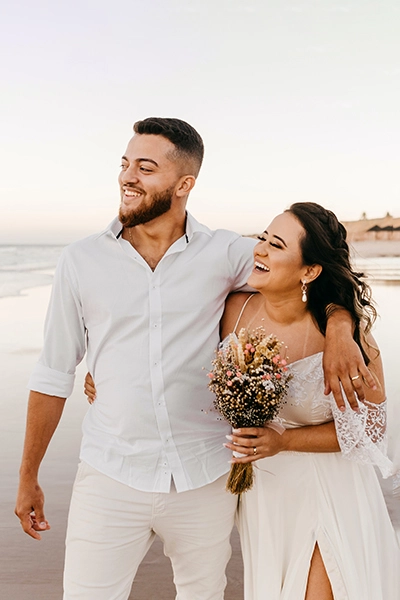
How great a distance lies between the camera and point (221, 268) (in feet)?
9.70

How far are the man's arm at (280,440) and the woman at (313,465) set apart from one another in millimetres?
11

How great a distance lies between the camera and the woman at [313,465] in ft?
9.39

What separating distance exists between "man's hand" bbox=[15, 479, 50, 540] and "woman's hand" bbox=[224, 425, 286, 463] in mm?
917

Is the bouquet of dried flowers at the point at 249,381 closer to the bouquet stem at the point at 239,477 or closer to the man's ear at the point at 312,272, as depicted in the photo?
the bouquet stem at the point at 239,477

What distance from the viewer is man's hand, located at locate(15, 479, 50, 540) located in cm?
287

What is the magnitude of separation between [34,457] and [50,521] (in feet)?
7.29

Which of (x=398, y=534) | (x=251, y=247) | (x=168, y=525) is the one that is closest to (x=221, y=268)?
(x=251, y=247)

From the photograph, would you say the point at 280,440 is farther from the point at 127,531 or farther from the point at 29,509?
the point at 29,509

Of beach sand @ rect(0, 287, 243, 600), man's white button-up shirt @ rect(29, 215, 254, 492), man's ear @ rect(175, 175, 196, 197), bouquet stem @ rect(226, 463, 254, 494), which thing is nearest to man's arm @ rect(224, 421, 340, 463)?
bouquet stem @ rect(226, 463, 254, 494)

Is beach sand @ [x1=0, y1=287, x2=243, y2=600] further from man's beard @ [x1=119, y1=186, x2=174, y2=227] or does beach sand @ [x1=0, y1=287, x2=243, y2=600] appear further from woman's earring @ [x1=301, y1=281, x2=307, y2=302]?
man's beard @ [x1=119, y1=186, x2=174, y2=227]

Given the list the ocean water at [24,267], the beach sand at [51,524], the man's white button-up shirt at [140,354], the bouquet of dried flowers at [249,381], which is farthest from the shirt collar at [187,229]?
the ocean water at [24,267]

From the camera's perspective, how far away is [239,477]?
2.70m

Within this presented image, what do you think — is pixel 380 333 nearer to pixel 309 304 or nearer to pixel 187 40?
pixel 309 304

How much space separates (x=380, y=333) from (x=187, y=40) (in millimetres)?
10860
